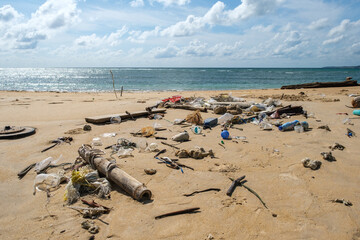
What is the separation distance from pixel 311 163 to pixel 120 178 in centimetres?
289

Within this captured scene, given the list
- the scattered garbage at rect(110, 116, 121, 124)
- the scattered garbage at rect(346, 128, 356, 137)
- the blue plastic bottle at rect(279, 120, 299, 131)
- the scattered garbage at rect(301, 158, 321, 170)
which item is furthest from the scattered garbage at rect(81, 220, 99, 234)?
the scattered garbage at rect(346, 128, 356, 137)

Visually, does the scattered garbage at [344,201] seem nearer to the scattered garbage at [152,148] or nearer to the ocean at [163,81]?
the scattered garbage at [152,148]

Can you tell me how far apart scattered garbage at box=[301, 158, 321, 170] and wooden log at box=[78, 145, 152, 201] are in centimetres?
250

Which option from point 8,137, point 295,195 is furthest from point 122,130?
point 295,195

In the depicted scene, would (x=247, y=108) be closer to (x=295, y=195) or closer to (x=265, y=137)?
(x=265, y=137)

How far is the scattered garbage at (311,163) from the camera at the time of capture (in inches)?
134

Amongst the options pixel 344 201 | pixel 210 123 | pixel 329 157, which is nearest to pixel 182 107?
pixel 210 123

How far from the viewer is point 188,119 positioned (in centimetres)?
663

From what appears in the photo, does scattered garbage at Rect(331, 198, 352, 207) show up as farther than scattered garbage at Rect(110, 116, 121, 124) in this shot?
No

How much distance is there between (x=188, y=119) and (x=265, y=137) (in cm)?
234

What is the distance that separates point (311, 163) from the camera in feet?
11.2

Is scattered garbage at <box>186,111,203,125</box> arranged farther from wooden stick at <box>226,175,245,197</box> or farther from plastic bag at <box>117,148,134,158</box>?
wooden stick at <box>226,175,245,197</box>

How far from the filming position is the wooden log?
2.70m

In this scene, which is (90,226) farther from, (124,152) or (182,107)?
(182,107)
